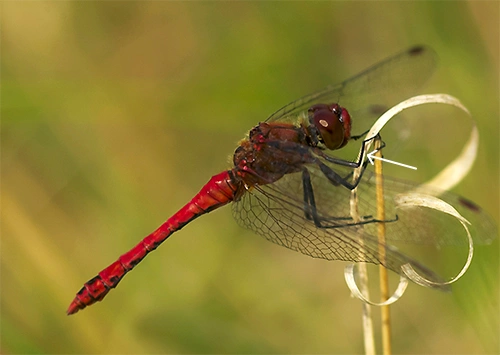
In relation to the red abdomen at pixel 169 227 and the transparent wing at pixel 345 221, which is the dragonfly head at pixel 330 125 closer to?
the transparent wing at pixel 345 221

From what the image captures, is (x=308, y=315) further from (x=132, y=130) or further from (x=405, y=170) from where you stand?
(x=132, y=130)

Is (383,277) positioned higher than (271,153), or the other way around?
(271,153)

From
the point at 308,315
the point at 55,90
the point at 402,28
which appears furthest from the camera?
the point at 402,28

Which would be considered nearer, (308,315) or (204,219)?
(308,315)

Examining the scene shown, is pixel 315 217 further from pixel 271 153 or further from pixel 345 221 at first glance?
pixel 271 153

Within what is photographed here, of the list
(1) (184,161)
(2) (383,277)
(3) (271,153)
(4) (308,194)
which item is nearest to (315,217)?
(4) (308,194)

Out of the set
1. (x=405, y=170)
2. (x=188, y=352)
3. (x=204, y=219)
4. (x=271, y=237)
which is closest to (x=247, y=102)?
(x=204, y=219)
